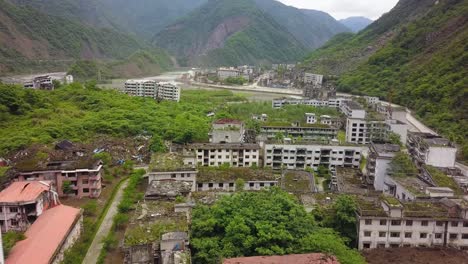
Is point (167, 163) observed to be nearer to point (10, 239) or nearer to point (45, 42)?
point (10, 239)

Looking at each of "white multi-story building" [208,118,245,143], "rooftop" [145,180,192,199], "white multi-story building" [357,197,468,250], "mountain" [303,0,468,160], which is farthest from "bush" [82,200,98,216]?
"mountain" [303,0,468,160]

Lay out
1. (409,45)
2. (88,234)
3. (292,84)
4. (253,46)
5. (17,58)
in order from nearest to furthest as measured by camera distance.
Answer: (88,234), (409,45), (17,58), (292,84), (253,46)

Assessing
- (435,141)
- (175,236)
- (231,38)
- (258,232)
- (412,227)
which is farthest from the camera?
(231,38)

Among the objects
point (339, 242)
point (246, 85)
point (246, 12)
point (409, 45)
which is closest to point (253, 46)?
point (246, 12)

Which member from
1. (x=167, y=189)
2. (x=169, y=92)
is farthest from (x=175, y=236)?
(x=169, y=92)

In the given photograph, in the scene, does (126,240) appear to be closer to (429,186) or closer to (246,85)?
(429,186)

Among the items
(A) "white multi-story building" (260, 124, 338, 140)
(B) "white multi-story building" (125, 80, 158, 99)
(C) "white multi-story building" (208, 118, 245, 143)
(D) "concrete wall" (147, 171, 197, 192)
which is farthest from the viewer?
(B) "white multi-story building" (125, 80, 158, 99)

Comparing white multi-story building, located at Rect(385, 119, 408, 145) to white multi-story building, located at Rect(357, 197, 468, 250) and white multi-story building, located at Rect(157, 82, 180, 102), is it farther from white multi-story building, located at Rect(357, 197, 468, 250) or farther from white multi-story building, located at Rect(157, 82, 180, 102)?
white multi-story building, located at Rect(157, 82, 180, 102)
